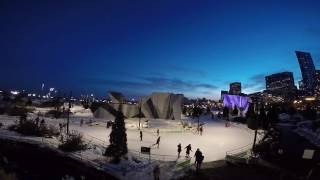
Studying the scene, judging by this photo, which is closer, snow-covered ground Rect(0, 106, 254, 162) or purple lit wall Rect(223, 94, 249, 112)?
snow-covered ground Rect(0, 106, 254, 162)

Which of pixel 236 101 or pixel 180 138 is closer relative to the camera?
pixel 180 138

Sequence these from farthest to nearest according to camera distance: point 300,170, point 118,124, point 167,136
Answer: point 167,136, point 118,124, point 300,170

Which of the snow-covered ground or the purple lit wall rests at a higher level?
the purple lit wall

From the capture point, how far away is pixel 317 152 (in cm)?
3170

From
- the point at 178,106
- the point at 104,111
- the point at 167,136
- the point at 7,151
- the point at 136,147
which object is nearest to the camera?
the point at 7,151

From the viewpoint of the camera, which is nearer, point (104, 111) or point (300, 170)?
point (300, 170)

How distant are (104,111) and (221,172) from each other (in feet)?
159

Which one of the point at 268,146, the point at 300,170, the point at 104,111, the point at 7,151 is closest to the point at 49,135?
the point at 7,151

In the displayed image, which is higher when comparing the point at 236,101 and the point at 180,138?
the point at 236,101

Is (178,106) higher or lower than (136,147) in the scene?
higher

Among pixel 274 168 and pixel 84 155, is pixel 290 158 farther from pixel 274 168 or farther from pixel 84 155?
pixel 84 155

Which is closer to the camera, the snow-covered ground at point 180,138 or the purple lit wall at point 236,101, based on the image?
the snow-covered ground at point 180,138

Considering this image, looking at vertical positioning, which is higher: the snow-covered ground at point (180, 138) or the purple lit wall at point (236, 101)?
the purple lit wall at point (236, 101)

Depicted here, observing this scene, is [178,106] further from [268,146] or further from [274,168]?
[274,168]
